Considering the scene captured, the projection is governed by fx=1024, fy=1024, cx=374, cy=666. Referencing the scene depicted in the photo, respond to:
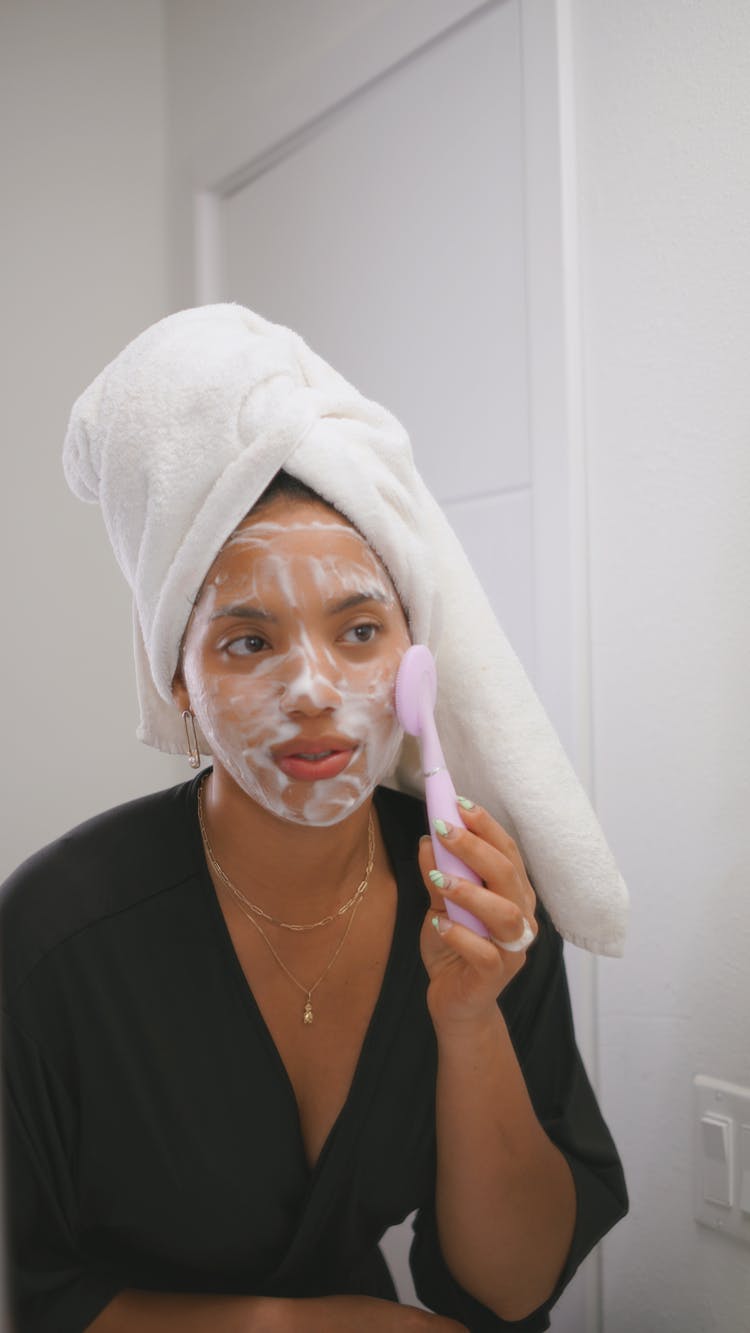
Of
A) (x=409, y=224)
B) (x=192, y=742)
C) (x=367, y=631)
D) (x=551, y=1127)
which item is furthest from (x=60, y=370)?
(x=551, y=1127)

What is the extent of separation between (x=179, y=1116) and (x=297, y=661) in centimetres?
34

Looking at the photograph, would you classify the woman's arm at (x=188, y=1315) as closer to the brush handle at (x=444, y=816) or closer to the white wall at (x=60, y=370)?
the brush handle at (x=444, y=816)

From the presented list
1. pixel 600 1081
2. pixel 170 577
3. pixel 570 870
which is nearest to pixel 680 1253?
pixel 600 1081

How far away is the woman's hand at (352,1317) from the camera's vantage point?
0.69 metres

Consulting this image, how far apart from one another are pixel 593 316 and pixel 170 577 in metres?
0.51

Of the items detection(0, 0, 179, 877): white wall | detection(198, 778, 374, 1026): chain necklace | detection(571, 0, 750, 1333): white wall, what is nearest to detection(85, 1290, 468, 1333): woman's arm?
detection(198, 778, 374, 1026): chain necklace

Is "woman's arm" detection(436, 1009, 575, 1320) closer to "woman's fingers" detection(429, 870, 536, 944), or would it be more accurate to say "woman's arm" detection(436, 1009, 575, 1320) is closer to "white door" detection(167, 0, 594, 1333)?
"woman's fingers" detection(429, 870, 536, 944)

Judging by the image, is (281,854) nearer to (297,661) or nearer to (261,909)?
(261,909)

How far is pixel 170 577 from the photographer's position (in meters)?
0.69

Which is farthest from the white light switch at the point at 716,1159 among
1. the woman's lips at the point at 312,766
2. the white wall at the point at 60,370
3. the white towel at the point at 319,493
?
the white wall at the point at 60,370

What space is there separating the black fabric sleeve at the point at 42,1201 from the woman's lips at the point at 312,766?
264 mm

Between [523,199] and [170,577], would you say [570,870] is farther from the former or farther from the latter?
[523,199]

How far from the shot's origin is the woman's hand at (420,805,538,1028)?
61 centimetres

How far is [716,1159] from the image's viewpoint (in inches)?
33.5
